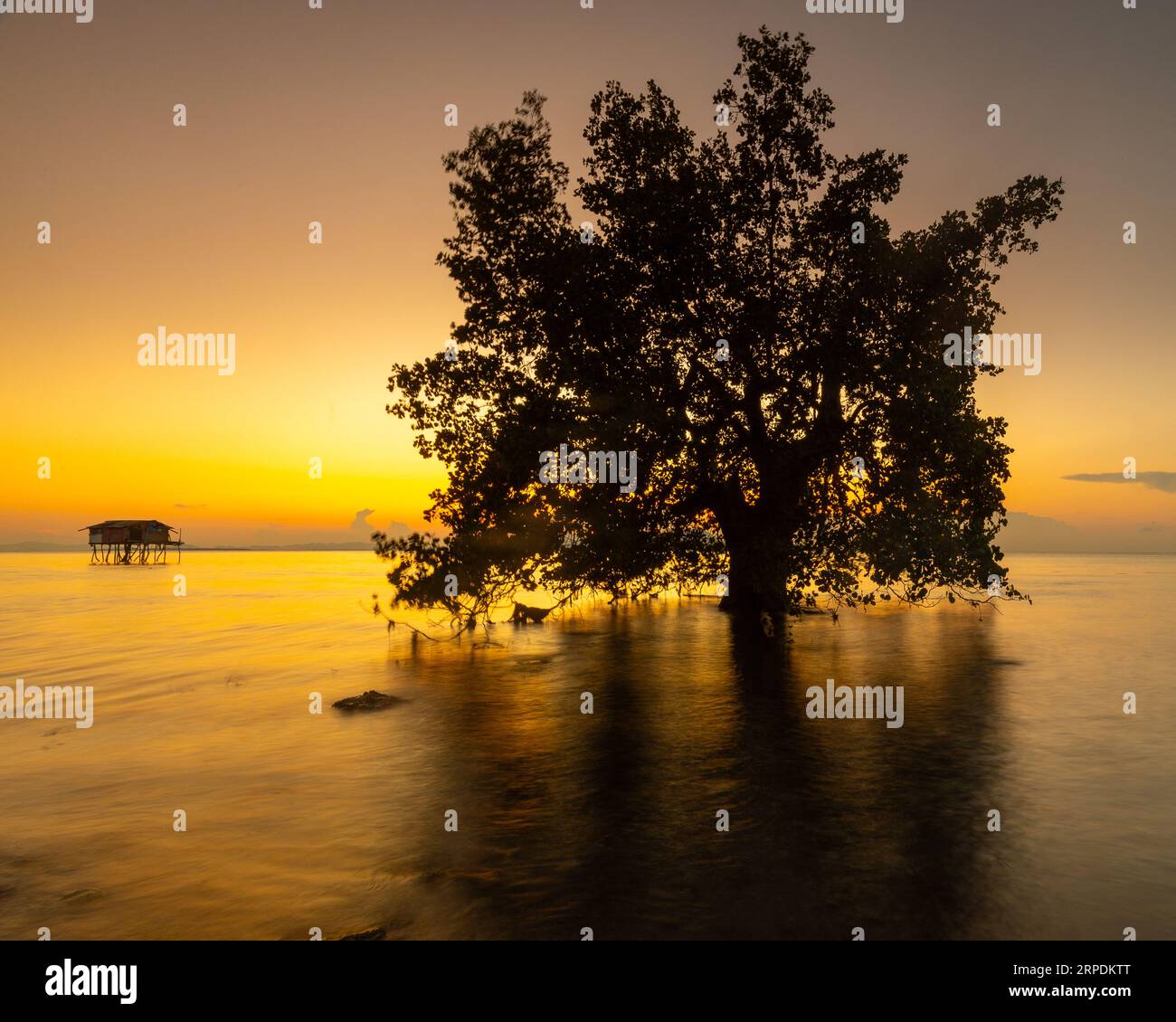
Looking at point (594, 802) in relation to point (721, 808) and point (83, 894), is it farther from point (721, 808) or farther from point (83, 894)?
point (83, 894)

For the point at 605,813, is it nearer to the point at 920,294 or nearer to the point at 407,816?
the point at 407,816

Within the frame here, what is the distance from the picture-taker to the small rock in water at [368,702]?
21000 millimetres

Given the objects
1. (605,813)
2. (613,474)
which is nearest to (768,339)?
(613,474)

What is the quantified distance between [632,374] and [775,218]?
742cm

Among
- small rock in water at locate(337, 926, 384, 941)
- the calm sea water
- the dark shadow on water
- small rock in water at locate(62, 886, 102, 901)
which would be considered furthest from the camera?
small rock in water at locate(62, 886, 102, 901)

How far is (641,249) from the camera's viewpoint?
27812 mm

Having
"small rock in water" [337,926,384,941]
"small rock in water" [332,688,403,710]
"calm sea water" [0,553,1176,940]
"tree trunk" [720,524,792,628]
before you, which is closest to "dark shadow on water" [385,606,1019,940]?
"calm sea water" [0,553,1176,940]

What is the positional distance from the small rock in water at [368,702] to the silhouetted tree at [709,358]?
5.53m

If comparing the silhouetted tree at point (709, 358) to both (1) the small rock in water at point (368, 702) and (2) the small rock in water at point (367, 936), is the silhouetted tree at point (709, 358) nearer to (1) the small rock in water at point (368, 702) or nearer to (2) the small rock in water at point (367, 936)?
(1) the small rock in water at point (368, 702)

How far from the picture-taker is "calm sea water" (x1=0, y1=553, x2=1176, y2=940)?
28.7 ft

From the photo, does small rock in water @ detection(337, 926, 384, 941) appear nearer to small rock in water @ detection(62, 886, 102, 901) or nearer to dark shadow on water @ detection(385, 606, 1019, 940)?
dark shadow on water @ detection(385, 606, 1019, 940)

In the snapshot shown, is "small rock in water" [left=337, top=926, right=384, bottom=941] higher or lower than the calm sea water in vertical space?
higher

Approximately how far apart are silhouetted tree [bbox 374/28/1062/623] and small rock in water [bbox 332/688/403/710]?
5.53m

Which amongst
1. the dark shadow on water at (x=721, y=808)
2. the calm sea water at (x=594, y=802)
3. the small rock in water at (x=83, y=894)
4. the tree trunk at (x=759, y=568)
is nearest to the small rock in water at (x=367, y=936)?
the calm sea water at (x=594, y=802)
